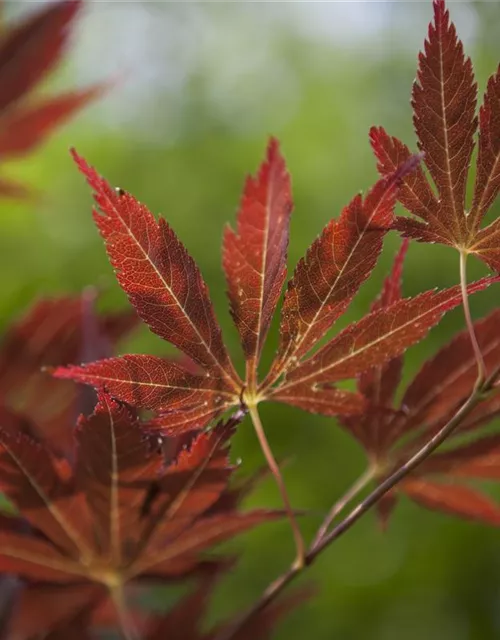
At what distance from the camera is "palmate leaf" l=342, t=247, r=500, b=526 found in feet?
1.75

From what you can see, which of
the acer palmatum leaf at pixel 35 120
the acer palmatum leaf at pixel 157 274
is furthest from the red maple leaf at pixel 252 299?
the acer palmatum leaf at pixel 35 120

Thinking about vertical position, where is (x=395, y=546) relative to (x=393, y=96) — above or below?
below

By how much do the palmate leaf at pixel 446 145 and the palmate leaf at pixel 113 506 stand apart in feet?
0.54

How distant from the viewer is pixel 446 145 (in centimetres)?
43

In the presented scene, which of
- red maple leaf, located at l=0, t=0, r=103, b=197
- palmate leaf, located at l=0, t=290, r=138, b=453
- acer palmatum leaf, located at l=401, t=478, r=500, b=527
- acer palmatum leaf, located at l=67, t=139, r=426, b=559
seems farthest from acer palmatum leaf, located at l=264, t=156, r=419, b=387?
red maple leaf, located at l=0, t=0, r=103, b=197

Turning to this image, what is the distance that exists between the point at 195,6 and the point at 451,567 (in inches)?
204

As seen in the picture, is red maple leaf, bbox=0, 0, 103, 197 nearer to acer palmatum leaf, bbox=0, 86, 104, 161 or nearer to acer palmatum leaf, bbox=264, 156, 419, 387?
acer palmatum leaf, bbox=0, 86, 104, 161

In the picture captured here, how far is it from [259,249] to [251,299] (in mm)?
29

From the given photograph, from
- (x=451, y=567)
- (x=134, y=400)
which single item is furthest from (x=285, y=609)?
(x=451, y=567)

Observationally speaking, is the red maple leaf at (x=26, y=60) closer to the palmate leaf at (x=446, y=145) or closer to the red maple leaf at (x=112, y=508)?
the red maple leaf at (x=112, y=508)

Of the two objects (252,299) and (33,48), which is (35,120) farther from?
(252,299)

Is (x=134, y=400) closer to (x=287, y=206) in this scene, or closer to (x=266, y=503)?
(x=287, y=206)

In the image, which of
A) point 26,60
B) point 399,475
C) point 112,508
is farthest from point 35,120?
point 399,475

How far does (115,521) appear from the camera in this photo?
0.57 m
